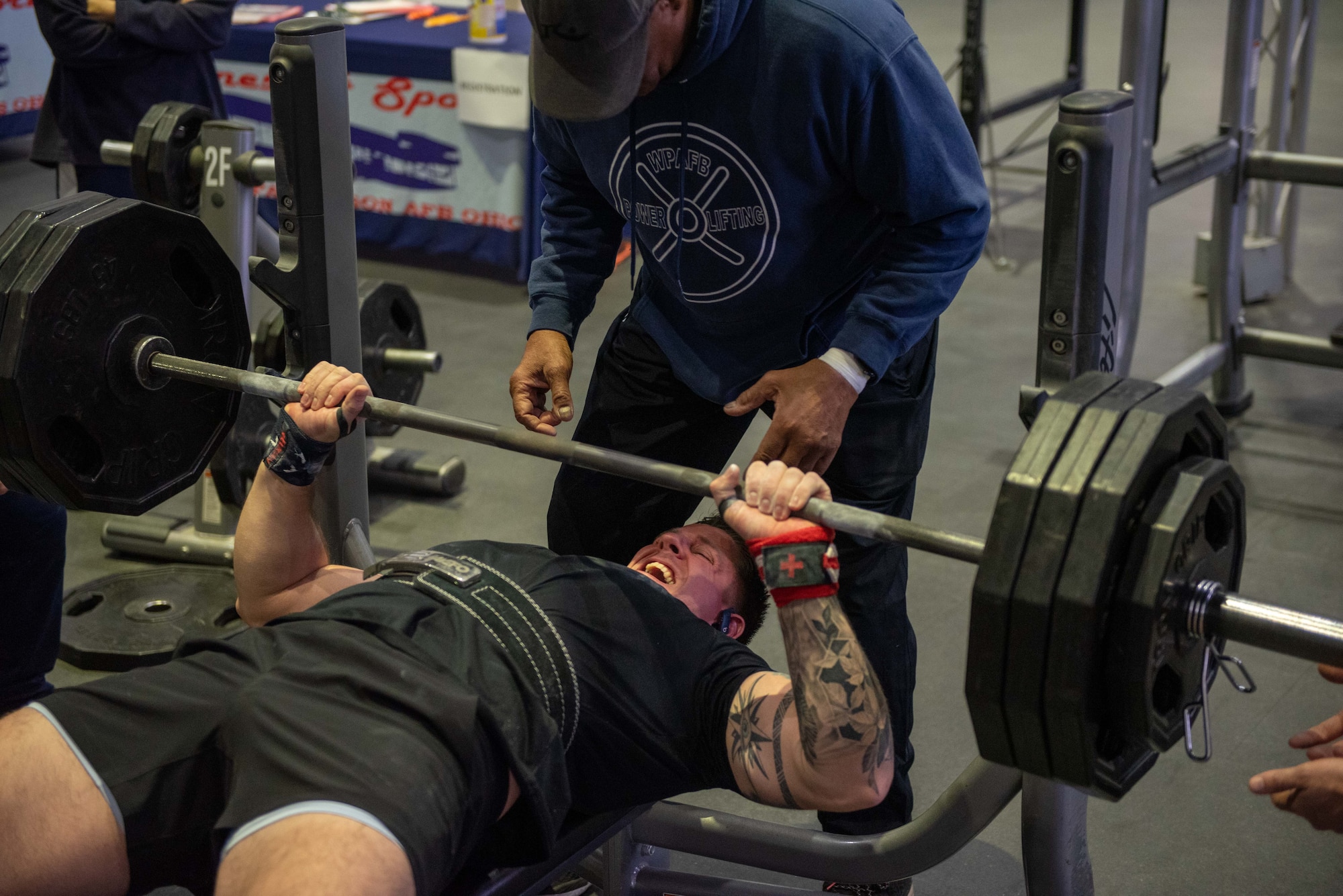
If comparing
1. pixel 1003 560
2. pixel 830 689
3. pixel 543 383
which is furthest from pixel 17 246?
pixel 1003 560

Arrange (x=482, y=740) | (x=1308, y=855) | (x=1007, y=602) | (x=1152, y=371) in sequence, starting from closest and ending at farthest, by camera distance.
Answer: (x=1007, y=602)
(x=482, y=740)
(x=1308, y=855)
(x=1152, y=371)

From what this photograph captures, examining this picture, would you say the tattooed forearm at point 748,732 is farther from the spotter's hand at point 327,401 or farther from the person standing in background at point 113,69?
the person standing in background at point 113,69

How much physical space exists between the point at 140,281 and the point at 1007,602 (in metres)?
1.47

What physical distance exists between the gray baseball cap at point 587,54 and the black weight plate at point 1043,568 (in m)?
0.71

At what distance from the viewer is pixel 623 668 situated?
5.64 feet

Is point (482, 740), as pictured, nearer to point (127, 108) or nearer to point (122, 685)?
point (122, 685)

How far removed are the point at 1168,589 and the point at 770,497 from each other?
45 cm

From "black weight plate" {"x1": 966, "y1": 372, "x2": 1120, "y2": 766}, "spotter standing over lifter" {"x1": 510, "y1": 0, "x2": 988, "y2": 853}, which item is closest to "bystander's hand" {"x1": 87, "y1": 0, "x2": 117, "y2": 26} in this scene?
"spotter standing over lifter" {"x1": 510, "y1": 0, "x2": 988, "y2": 853}

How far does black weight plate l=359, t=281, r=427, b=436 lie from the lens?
3.11m

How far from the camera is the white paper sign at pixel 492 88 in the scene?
4730mm

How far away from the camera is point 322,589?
200 centimetres

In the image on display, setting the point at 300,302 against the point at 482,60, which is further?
the point at 482,60

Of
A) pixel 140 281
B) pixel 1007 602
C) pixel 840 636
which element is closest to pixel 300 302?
pixel 140 281

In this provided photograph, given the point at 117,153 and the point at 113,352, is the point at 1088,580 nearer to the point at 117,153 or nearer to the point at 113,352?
the point at 113,352
